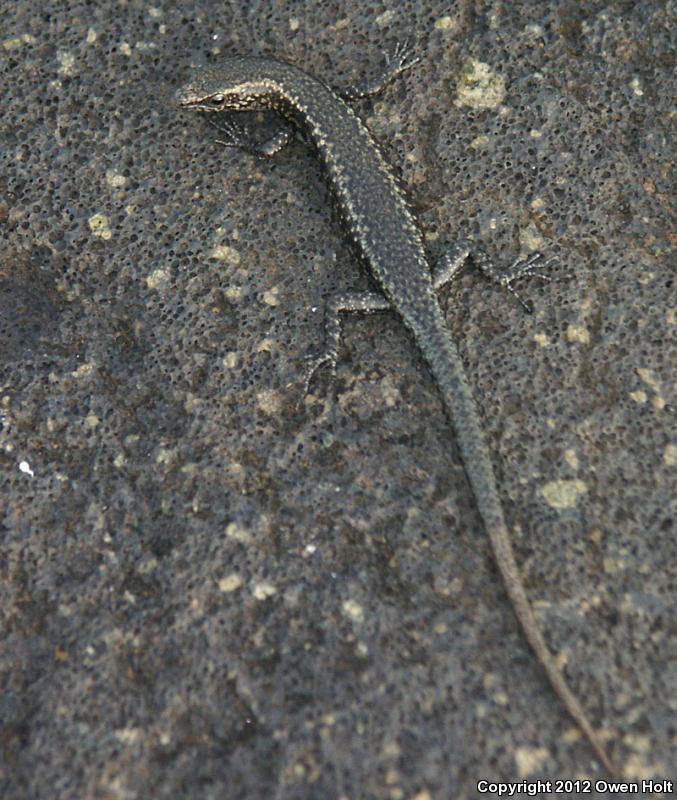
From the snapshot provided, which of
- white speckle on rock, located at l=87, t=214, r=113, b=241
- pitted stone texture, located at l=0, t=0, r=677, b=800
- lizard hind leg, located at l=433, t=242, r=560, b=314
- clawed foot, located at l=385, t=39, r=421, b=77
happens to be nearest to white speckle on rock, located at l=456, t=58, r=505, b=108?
pitted stone texture, located at l=0, t=0, r=677, b=800

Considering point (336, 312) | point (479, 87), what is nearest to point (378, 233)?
point (336, 312)

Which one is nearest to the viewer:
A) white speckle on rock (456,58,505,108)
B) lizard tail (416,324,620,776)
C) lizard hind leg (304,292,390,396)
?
lizard tail (416,324,620,776)

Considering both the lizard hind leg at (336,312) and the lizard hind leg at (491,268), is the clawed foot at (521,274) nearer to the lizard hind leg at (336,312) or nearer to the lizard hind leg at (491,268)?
the lizard hind leg at (491,268)

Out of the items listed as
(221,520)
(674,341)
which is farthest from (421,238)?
(221,520)

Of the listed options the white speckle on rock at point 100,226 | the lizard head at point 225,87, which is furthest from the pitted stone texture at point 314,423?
the lizard head at point 225,87

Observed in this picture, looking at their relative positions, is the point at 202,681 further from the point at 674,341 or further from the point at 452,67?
the point at 452,67

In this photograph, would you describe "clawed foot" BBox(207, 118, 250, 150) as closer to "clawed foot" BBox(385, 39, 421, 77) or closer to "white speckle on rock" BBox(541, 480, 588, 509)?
"clawed foot" BBox(385, 39, 421, 77)

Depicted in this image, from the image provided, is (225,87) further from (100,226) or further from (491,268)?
(491,268)
